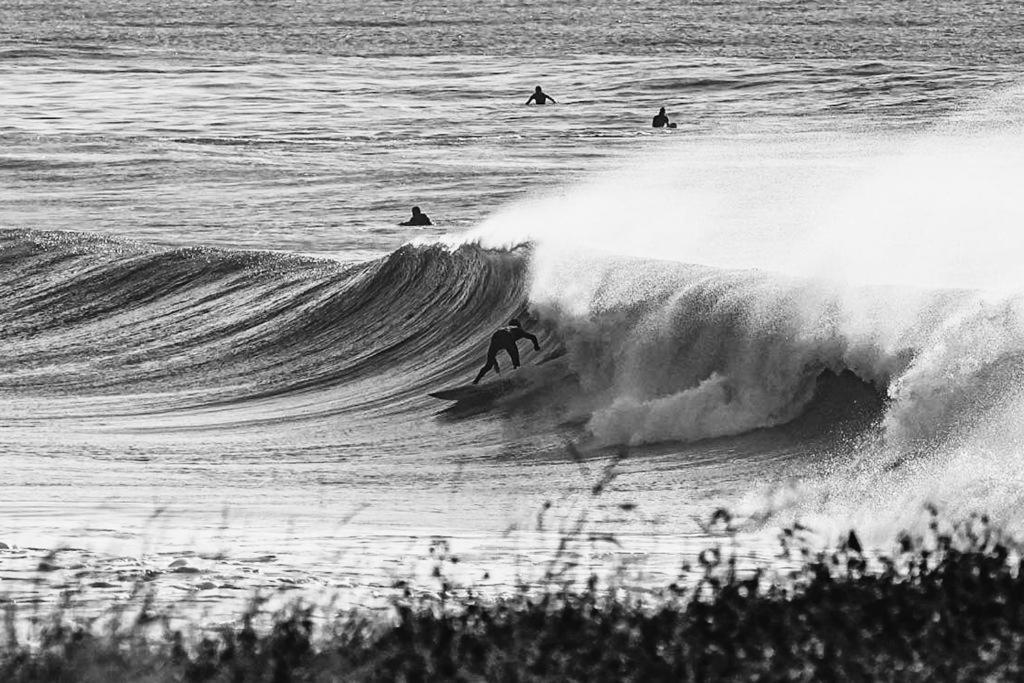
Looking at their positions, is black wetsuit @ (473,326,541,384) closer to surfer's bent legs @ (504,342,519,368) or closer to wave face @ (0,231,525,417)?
surfer's bent legs @ (504,342,519,368)

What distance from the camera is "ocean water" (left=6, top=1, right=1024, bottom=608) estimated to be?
8.14 meters

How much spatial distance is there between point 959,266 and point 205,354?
8.67m

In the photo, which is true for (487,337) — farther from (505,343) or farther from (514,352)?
(514,352)

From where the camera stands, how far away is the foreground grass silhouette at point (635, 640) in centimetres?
420

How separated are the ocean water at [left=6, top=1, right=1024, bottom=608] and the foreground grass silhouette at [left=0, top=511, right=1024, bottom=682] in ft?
2.60

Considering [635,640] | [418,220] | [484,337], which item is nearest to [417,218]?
[418,220]

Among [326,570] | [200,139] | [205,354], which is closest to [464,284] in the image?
[205,354]

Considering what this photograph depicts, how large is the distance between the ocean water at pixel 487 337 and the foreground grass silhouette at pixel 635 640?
0.79 m

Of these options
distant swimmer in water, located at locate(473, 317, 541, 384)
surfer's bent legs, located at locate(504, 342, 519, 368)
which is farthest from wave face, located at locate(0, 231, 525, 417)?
surfer's bent legs, located at locate(504, 342, 519, 368)

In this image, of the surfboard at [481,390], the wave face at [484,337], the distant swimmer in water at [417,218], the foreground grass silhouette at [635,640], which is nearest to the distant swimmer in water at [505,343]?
the surfboard at [481,390]

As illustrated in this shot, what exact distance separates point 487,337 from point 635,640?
1200cm

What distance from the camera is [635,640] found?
180 inches

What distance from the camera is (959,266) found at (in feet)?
56.0

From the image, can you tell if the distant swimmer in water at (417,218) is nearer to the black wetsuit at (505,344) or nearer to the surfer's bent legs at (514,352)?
the black wetsuit at (505,344)
